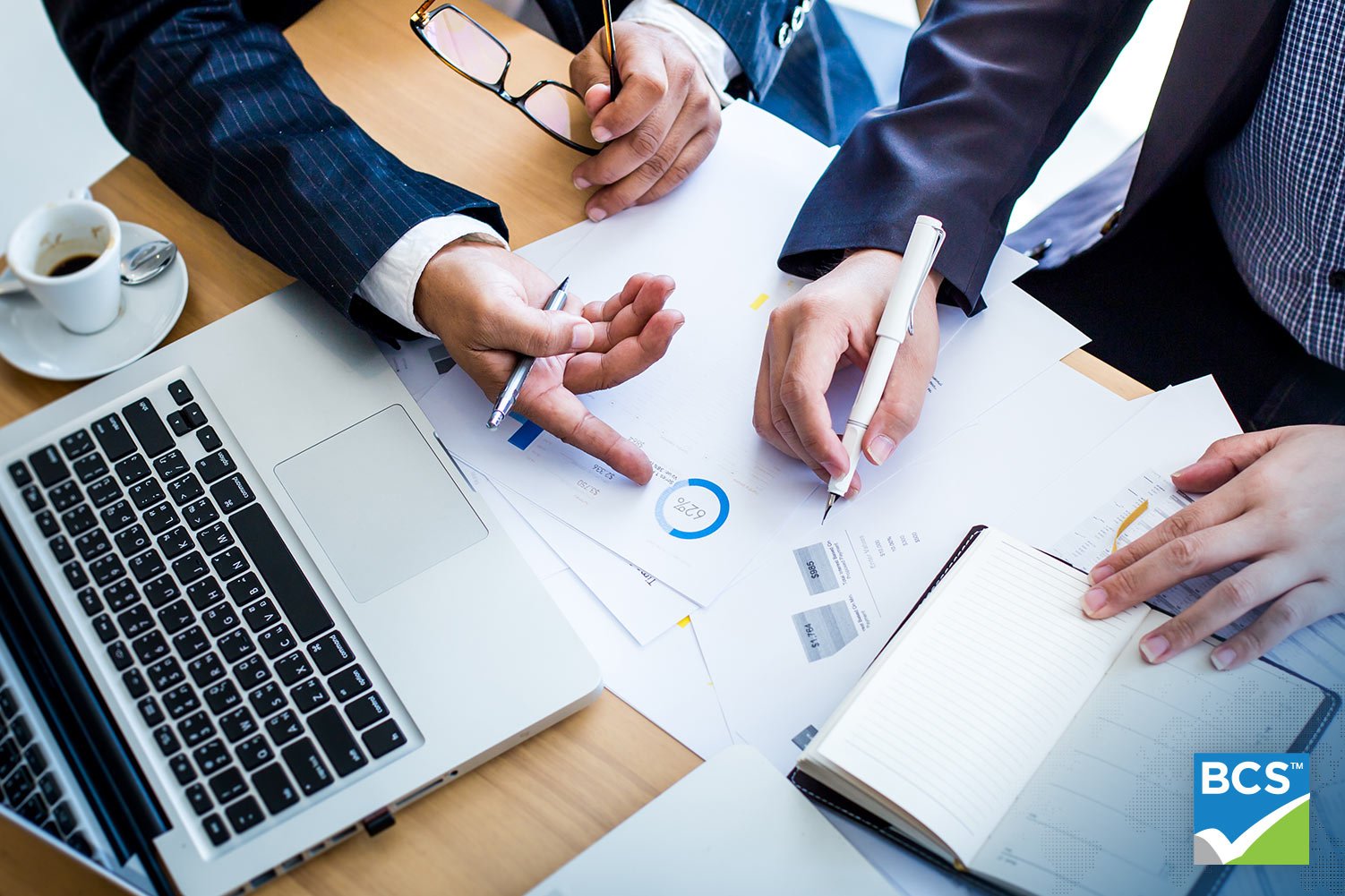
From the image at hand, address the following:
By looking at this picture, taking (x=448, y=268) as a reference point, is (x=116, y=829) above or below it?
below

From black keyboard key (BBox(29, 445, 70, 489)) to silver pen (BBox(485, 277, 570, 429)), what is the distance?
0.33 metres

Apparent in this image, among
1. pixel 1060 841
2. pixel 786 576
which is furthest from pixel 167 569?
pixel 1060 841

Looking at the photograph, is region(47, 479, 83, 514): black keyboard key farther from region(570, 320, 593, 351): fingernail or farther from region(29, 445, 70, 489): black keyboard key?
region(570, 320, 593, 351): fingernail

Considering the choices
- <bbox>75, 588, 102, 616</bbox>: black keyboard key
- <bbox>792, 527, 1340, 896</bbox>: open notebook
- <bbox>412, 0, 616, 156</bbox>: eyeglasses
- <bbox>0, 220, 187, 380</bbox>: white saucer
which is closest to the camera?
<bbox>792, 527, 1340, 896</bbox>: open notebook

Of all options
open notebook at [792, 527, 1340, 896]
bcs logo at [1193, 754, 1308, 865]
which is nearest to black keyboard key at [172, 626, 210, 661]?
open notebook at [792, 527, 1340, 896]

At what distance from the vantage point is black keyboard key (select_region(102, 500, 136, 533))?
664 millimetres

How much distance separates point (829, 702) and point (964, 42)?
65 cm

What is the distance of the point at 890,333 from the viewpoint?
687mm

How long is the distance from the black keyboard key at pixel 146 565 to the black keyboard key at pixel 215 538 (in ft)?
0.10

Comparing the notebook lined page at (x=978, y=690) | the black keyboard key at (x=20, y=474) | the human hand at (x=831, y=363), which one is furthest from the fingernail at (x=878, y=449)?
the black keyboard key at (x=20, y=474)

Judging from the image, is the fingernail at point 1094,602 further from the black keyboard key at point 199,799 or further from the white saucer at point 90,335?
the white saucer at point 90,335

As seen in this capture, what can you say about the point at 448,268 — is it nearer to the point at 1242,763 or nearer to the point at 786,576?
the point at 786,576

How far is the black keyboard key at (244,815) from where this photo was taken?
570 millimetres

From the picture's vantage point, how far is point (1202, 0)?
87 cm
